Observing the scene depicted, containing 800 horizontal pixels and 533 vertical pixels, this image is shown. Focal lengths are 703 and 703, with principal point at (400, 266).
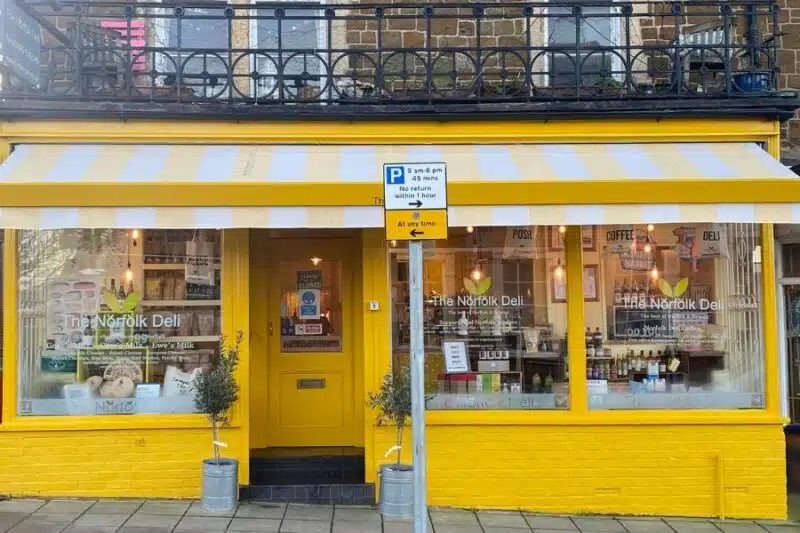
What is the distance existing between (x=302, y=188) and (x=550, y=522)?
373 centimetres

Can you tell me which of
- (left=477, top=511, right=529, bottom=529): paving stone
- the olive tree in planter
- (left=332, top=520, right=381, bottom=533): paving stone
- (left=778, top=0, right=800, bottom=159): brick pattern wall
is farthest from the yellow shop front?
(left=778, top=0, right=800, bottom=159): brick pattern wall

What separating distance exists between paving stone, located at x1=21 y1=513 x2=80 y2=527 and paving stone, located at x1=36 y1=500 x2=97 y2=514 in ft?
0.26

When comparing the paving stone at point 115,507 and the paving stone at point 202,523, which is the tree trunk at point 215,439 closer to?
the paving stone at point 202,523

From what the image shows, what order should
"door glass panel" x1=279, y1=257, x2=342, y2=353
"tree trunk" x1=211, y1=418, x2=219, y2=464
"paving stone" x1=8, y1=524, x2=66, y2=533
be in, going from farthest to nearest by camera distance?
1. "door glass panel" x1=279, y1=257, x2=342, y2=353
2. "tree trunk" x1=211, y1=418, x2=219, y2=464
3. "paving stone" x1=8, y1=524, x2=66, y2=533

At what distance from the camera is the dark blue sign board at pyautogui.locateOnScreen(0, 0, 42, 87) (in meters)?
5.94

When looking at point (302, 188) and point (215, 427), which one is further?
point (215, 427)

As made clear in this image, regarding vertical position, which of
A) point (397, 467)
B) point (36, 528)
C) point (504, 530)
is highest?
point (397, 467)

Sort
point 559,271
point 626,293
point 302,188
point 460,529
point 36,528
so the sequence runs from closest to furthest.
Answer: point 36,528, point 302,188, point 460,529, point 559,271, point 626,293

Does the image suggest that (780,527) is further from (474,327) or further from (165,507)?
(165,507)

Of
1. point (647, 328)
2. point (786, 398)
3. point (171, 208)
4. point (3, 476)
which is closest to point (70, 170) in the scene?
point (171, 208)

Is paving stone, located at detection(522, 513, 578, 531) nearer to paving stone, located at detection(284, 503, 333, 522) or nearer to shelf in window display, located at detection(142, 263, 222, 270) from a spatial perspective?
paving stone, located at detection(284, 503, 333, 522)

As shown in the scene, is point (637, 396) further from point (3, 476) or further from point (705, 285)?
point (3, 476)

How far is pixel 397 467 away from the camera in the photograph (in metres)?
6.32

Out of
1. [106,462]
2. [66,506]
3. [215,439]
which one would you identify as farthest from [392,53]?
[66,506]
